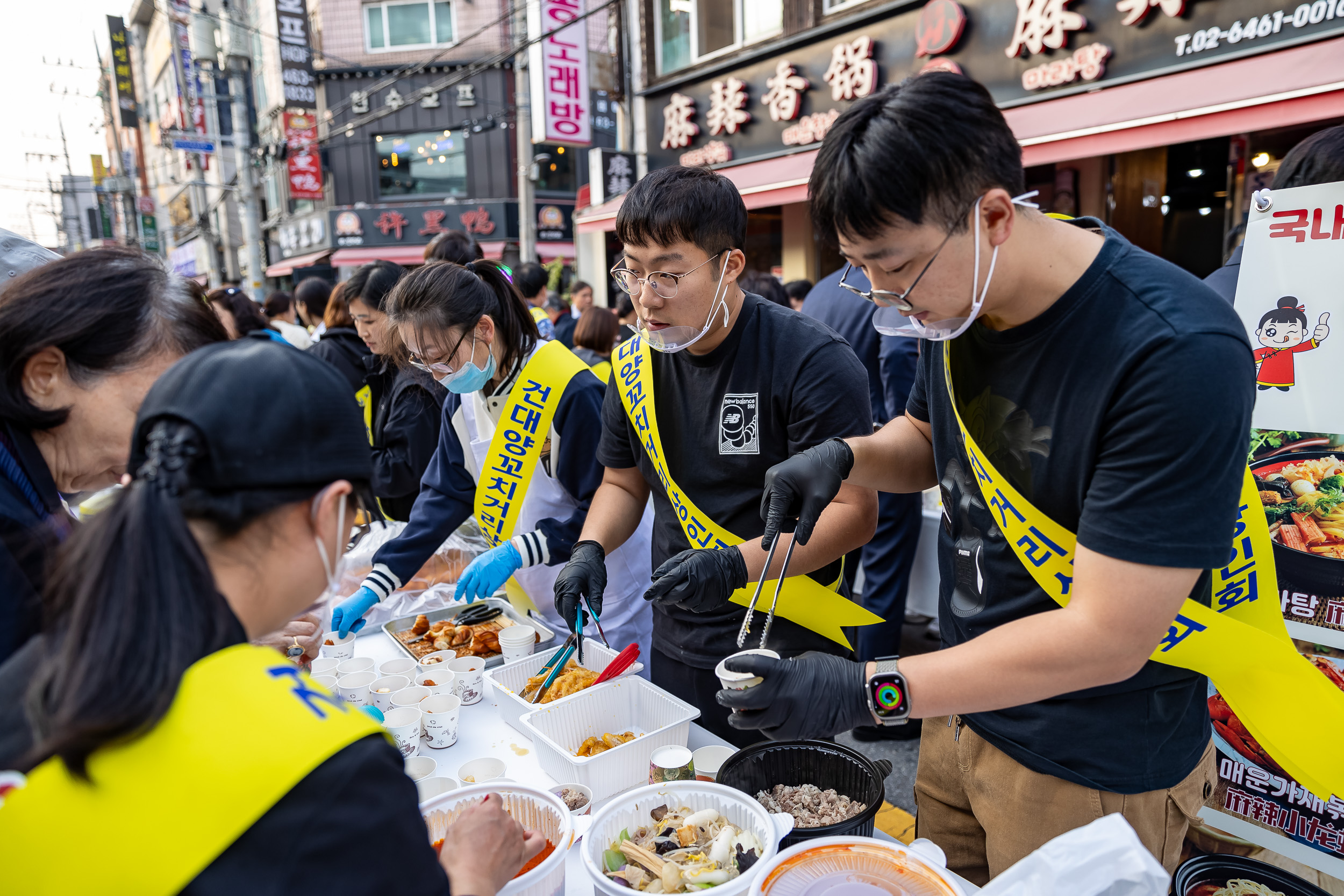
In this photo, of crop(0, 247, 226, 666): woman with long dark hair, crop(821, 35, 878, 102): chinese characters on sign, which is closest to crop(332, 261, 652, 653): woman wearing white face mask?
crop(0, 247, 226, 666): woman with long dark hair

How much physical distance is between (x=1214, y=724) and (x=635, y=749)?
172cm

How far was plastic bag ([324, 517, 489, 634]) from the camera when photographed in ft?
9.64

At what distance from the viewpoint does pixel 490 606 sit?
282 cm

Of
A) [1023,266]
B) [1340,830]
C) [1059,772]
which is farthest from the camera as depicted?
[1340,830]

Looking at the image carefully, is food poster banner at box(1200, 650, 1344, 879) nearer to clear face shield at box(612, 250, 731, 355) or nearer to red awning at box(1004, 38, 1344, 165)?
clear face shield at box(612, 250, 731, 355)

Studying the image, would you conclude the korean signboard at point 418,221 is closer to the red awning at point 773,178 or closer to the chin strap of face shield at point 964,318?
the red awning at point 773,178

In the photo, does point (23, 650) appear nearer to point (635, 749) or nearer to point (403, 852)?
point (403, 852)

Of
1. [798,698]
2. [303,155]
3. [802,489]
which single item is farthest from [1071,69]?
[303,155]

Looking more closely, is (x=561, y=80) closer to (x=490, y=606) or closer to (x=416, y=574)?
(x=416, y=574)

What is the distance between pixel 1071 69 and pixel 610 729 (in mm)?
6286

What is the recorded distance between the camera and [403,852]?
2.93 ft

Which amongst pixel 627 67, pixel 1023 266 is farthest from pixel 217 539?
pixel 627 67

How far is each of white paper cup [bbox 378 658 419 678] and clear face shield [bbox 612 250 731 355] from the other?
1.21 metres

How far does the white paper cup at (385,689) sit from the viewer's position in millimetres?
2062
